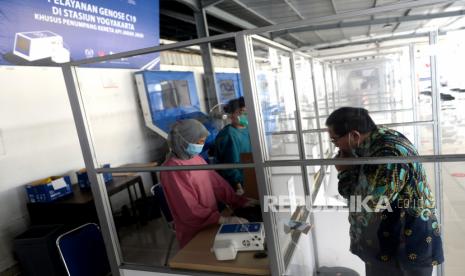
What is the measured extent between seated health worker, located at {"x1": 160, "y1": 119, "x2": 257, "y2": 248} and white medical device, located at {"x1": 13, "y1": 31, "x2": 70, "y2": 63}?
1.59 metres

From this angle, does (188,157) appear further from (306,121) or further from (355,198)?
(306,121)

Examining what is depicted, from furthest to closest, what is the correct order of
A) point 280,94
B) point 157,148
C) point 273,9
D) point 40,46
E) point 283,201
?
point 273,9, point 157,148, point 280,94, point 40,46, point 283,201

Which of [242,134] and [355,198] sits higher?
[242,134]

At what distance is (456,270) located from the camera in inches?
A: 95.8

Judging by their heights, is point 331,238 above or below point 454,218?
above

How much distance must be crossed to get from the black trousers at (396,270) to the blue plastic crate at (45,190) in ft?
8.23

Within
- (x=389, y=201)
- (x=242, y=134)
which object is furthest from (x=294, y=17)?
(x=389, y=201)

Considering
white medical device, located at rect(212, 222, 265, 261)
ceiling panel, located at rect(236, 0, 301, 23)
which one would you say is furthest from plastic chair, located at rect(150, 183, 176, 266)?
ceiling panel, located at rect(236, 0, 301, 23)

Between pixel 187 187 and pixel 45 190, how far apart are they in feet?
5.31

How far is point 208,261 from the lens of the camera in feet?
5.12

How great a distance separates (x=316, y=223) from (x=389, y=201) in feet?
3.83

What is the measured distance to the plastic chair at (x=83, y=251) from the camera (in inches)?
86.4

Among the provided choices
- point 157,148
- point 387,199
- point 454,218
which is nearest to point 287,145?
point 157,148

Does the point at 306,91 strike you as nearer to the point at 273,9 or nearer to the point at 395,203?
the point at 395,203
